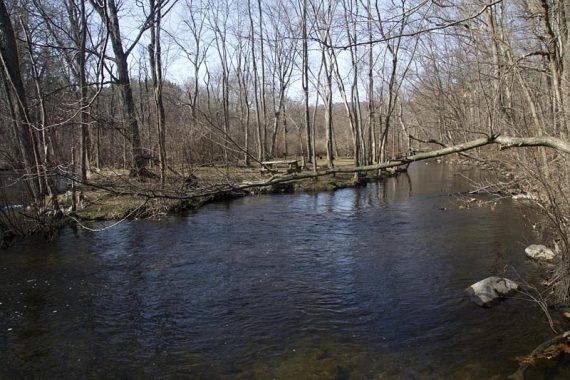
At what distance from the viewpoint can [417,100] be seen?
9672 millimetres

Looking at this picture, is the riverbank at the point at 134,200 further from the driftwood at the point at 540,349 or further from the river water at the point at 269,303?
the driftwood at the point at 540,349

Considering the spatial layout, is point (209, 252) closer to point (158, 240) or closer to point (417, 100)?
point (158, 240)

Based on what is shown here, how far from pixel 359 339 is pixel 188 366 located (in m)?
2.36

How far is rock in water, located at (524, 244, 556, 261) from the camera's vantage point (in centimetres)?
895

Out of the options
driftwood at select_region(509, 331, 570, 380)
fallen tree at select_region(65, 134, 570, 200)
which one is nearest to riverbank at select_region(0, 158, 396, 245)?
fallen tree at select_region(65, 134, 570, 200)

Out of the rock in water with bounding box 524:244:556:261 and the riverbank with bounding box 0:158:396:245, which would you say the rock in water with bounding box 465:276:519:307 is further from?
the riverbank with bounding box 0:158:396:245

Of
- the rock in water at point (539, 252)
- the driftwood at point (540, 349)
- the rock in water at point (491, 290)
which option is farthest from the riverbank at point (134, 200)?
the rock in water at point (539, 252)

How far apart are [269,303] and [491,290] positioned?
3.76 meters

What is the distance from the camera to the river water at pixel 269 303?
19.1 ft

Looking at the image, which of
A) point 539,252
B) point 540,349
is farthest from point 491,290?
point 539,252

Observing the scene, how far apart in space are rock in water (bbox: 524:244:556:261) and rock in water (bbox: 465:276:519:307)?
63.8 inches

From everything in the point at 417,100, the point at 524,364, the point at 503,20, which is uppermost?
the point at 503,20

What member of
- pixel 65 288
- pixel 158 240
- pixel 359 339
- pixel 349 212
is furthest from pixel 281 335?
pixel 349 212

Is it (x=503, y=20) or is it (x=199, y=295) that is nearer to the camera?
(x=199, y=295)
